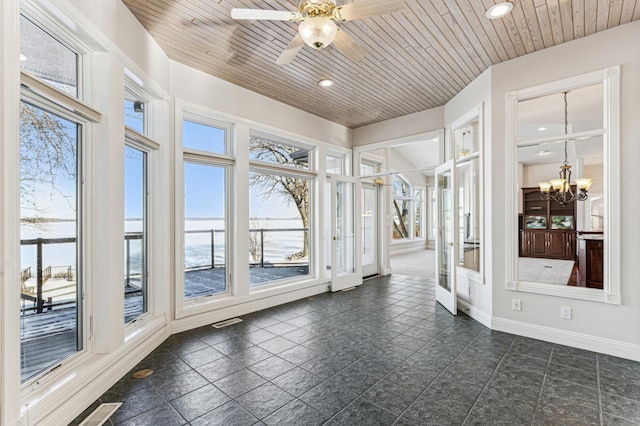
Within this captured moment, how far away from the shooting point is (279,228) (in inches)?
244

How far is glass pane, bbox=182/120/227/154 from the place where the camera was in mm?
3764

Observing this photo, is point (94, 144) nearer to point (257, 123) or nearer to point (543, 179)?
point (257, 123)

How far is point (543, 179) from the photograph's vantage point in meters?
9.61

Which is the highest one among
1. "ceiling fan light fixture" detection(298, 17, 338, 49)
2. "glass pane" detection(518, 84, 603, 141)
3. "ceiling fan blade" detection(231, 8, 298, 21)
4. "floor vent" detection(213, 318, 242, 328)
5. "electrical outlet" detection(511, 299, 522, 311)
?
"glass pane" detection(518, 84, 603, 141)

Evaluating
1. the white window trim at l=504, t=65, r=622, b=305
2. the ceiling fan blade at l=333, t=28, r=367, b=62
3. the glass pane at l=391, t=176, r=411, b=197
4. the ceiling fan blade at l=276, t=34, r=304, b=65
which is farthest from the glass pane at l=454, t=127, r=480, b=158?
the glass pane at l=391, t=176, r=411, b=197

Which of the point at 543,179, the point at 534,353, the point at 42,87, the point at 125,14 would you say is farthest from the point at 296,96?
the point at 543,179

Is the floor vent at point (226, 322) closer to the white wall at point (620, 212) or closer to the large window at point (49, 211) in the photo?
the large window at point (49, 211)

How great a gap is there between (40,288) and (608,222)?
4852mm

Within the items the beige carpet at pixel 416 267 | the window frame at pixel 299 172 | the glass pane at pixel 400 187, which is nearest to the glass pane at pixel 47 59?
the window frame at pixel 299 172

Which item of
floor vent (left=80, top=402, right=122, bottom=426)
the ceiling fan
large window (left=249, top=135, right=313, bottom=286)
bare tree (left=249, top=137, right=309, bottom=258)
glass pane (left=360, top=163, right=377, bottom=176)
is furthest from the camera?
glass pane (left=360, top=163, right=377, bottom=176)

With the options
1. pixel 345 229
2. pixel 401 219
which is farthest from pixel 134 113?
pixel 401 219

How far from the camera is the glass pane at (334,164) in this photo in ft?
19.6

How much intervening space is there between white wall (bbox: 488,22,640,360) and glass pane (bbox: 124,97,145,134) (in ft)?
13.2

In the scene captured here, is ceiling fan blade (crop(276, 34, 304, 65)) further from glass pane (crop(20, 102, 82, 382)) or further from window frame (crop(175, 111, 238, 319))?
glass pane (crop(20, 102, 82, 382))
